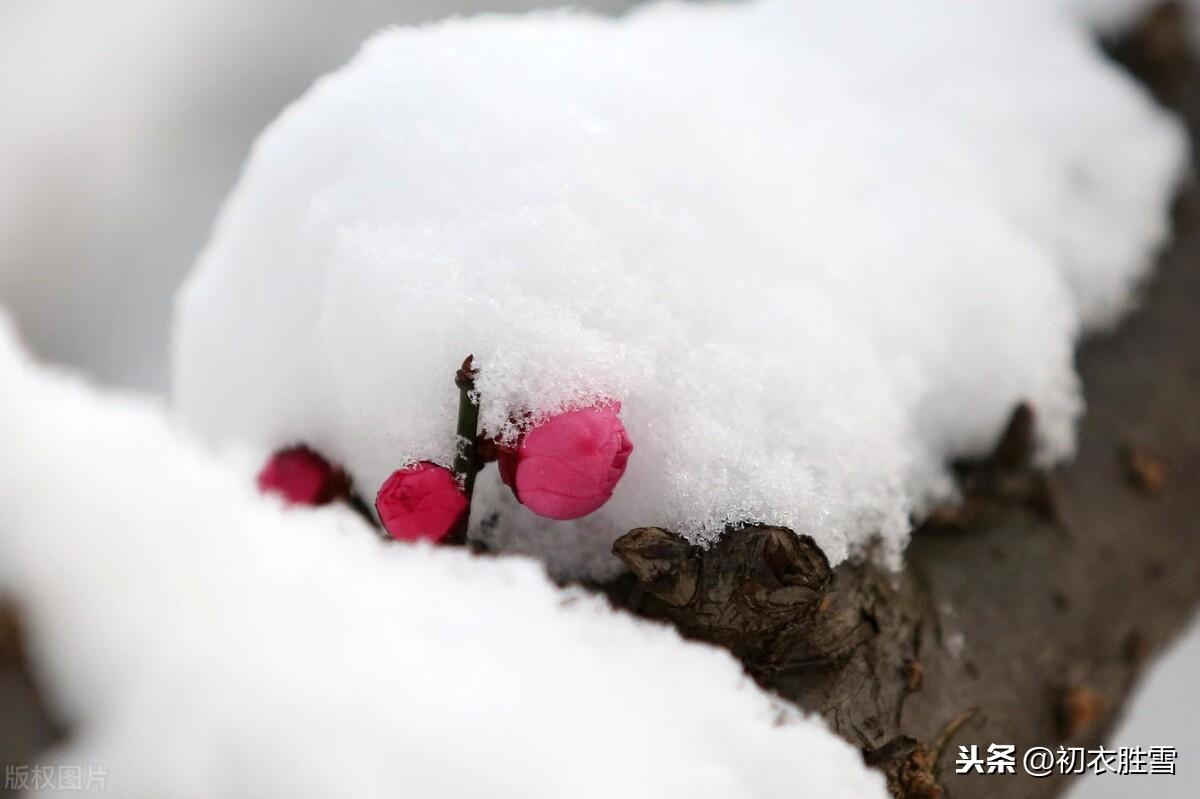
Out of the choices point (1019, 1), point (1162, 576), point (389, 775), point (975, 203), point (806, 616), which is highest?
point (1019, 1)

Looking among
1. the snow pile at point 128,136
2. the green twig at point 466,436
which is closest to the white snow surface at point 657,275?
the green twig at point 466,436

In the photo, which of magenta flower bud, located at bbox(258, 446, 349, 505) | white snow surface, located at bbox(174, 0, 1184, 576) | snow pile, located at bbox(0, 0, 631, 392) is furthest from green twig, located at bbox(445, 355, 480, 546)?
snow pile, located at bbox(0, 0, 631, 392)

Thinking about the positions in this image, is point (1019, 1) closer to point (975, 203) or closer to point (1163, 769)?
point (975, 203)

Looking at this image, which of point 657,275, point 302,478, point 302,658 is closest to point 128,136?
point 302,478

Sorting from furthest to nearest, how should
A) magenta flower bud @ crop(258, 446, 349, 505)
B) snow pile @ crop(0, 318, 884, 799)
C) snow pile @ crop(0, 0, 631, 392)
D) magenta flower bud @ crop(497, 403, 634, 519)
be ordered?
snow pile @ crop(0, 0, 631, 392) → magenta flower bud @ crop(258, 446, 349, 505) → magenta flower bud @ crop(497, 403, 634, 519) → snow pile @ crop(0, 318, 884, 799)

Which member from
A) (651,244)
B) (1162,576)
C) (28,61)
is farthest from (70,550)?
(28,61)

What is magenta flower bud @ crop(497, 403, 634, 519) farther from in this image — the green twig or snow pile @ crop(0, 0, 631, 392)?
snow pile @ crop(0, 0, 631, 392)

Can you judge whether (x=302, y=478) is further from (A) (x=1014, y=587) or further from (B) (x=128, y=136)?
(B) (x=128, y=136)
